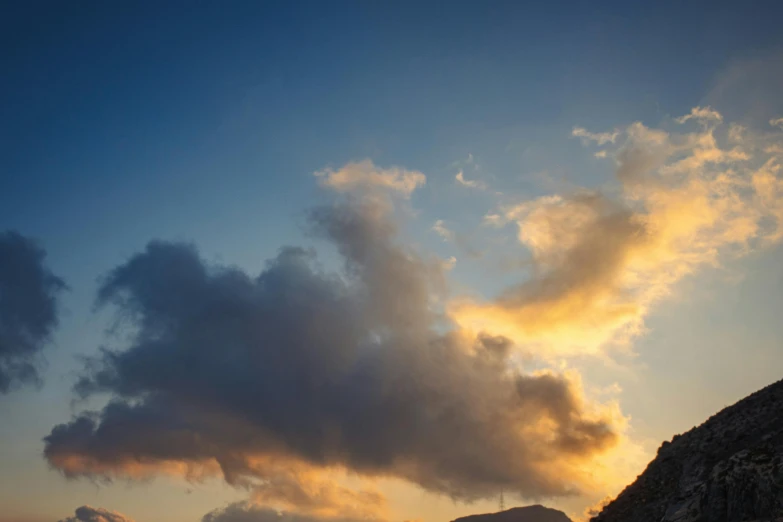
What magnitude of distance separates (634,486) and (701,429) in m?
16.8

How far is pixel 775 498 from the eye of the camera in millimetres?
65125

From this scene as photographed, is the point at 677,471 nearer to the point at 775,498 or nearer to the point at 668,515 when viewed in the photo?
the point at 668,515

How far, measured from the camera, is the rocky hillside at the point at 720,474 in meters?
68.1

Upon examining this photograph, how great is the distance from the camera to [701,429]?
101750 millimetres

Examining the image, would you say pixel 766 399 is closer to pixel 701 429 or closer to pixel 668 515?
pixel 701 429

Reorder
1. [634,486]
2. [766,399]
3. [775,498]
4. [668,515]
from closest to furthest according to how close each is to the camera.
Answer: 1. [775,498]
2. [668,515]
3. [766,399]
4. [634,486]

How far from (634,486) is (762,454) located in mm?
33703

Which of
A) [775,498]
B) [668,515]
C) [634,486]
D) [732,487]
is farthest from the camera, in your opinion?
[634,486]

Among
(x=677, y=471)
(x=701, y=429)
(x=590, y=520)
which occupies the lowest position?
(x=590, y=520)

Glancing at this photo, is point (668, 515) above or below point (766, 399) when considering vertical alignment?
below

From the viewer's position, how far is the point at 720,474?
244 feet

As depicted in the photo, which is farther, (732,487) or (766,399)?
(766,399)

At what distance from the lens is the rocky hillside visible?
6812 cm

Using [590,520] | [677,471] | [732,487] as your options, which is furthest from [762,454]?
[590,520]
